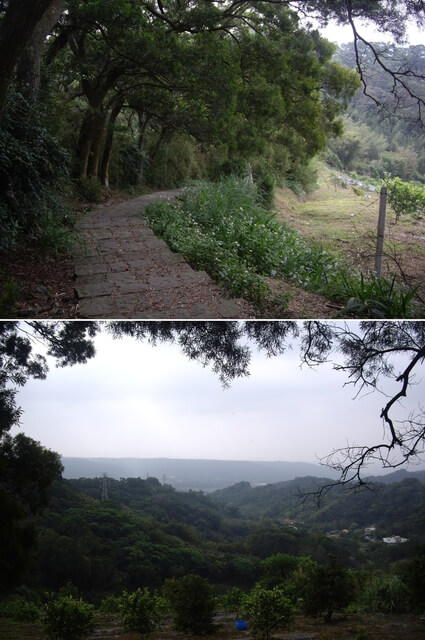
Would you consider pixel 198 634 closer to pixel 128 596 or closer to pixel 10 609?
pixel 128 596

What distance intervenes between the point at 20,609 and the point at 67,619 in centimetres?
20

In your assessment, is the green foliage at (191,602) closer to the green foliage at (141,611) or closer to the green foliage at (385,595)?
the green foliage at (141,611)

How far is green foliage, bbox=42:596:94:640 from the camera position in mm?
1953

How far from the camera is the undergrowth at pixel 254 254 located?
3516 mm

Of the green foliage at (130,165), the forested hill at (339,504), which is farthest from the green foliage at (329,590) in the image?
the green foliage at (130,165)

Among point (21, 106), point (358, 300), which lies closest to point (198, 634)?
point (358, 300)

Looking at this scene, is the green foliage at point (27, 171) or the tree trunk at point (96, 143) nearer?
the green foliage at point (27, 171)

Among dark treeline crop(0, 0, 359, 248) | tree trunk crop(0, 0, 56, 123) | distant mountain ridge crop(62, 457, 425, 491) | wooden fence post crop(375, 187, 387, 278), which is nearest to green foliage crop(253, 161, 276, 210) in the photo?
dark treeline crop(0, 0, 359, 248)

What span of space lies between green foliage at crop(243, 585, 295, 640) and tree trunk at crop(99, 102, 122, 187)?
8.68 m

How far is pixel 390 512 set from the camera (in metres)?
2.20

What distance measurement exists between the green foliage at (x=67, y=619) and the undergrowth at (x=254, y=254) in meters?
2.22

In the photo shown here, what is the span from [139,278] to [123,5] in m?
3.87

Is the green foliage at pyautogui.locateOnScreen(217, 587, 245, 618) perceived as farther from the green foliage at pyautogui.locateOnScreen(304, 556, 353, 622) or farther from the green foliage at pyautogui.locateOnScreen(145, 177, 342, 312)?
the green foliage at pyautogui.locateOnScreen(145, 177, 342, 312)

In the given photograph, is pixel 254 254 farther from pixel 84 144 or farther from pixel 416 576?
pixel 84 144
